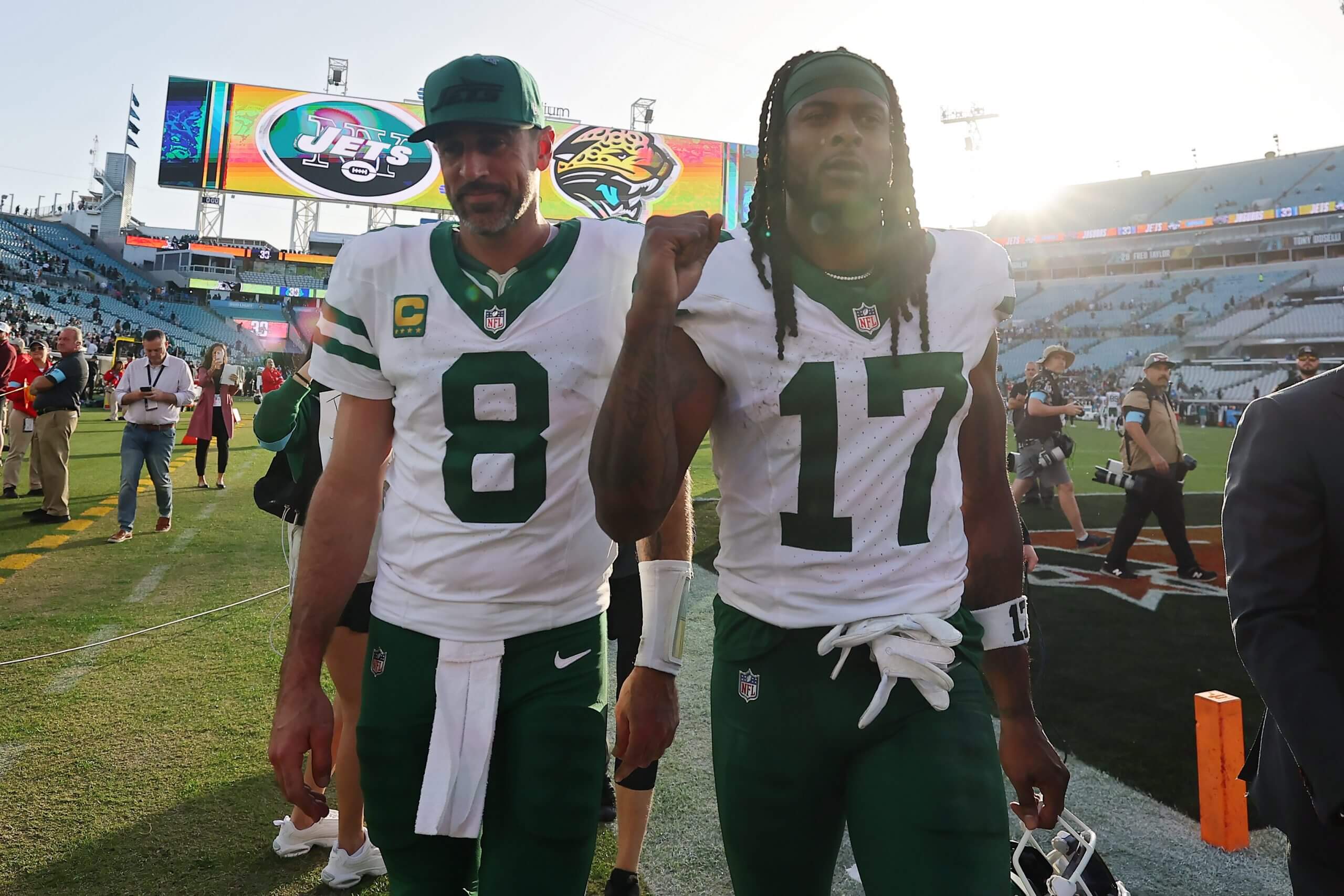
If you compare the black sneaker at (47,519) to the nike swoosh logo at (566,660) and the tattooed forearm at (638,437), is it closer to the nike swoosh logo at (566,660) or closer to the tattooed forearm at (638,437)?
the nike swoosh logo at (566,660)

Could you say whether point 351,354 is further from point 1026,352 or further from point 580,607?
point 1026,352

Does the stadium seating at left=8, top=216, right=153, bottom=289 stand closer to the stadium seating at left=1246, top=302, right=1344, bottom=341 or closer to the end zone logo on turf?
the end zone logo on turf

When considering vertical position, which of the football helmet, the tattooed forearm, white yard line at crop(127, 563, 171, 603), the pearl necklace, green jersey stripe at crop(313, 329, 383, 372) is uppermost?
the pearl necklace

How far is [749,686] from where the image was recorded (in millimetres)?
1521

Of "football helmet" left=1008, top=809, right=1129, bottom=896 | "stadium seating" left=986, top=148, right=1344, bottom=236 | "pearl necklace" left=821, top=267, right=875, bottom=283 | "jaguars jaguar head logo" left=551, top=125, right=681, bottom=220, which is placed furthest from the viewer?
"stadium seating" left=986, top=148, right=1344, bottom=236

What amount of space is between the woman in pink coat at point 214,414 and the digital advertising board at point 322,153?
1385 cm

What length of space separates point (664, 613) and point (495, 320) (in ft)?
2.29

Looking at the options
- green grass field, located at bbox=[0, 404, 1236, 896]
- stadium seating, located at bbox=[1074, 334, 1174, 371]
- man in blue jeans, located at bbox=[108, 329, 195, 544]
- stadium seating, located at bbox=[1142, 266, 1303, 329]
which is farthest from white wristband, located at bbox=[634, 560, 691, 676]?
stadium seating, located at bbox=[1142, 266, 1303, 329]

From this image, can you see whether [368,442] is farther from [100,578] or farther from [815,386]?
[100,578]

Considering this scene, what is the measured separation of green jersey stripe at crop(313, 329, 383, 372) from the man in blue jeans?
6843mm

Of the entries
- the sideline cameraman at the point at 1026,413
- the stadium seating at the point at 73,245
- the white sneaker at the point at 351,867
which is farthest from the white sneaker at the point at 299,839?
the stadium seating at the point at 73,245

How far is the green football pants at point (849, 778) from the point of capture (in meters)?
1.38

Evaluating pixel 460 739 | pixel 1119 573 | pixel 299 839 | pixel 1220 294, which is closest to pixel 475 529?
pixel 460 739

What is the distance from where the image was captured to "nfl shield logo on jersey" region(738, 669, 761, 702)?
59.4 inches
